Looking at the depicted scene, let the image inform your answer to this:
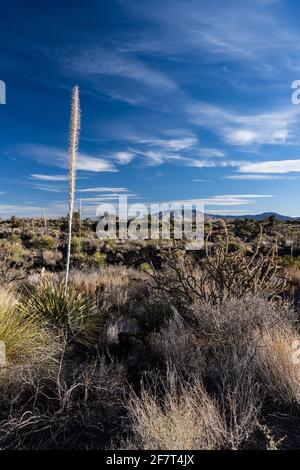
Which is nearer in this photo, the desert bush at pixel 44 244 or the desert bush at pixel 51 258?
the desert bush at pixel 51 258

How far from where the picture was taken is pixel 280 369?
13.9ft

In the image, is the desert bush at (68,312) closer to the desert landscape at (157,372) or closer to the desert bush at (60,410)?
the desert landscape at (157,372)

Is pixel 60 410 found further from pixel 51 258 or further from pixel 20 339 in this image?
pixel 51 258

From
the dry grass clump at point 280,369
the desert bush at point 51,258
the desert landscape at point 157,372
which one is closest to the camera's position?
the desert landscape at point 157,372

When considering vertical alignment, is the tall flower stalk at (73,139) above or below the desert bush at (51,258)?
above

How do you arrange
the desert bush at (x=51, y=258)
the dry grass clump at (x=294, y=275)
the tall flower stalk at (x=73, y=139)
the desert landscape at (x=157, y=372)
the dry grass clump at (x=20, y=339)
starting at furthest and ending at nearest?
the desert bush at (x=51, y=258) < the dry grass clump at (x=294, y=275) < the tall flower stalk at (x=73, y=139) < the dry grass clump at (x=20, y=339) < the desert landscape at (x=157, y=372)

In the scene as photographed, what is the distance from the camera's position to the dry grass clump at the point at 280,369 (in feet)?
13.4

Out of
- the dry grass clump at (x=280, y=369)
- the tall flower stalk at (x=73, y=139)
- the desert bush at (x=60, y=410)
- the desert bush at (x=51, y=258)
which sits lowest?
the desert bush at (x=60, y=410)

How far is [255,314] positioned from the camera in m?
5.93

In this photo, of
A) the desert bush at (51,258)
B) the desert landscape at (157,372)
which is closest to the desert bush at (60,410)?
the desert landscape at (157,372)

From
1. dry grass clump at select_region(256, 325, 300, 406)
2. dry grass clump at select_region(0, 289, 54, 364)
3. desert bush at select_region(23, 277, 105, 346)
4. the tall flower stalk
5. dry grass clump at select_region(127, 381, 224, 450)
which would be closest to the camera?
dry grass clump at select_region(127, 381, 224, 450)

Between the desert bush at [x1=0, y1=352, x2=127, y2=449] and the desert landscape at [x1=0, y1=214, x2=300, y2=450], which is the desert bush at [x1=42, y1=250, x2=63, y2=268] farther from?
the desert bush at [x1=0, y1=352, x2=127, y2=449]

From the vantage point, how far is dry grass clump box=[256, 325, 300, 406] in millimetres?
4098

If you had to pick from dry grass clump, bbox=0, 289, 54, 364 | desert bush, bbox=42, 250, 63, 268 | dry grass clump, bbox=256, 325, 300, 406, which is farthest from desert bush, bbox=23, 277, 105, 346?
desert bush, bbox=42, 250, 63, 268
